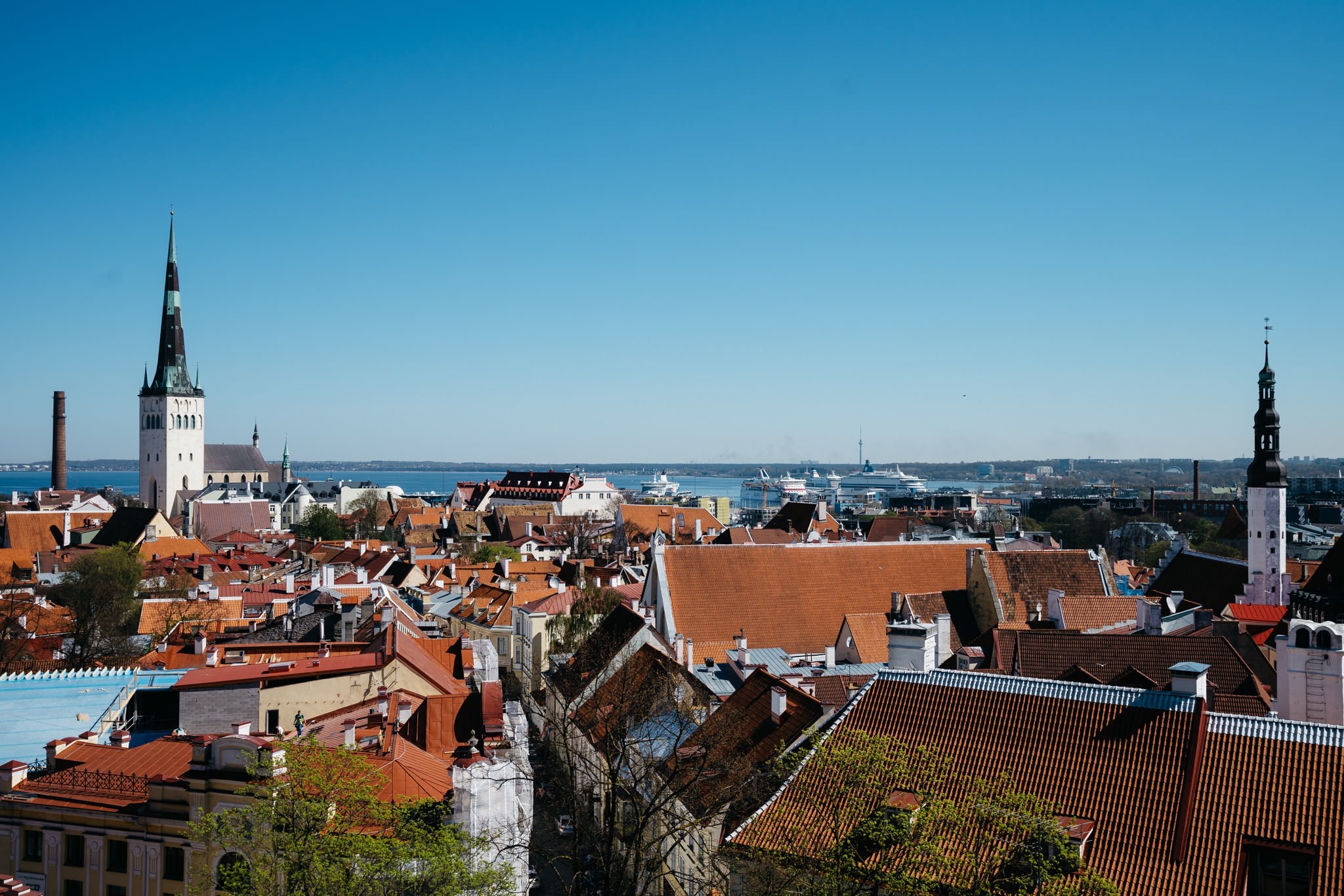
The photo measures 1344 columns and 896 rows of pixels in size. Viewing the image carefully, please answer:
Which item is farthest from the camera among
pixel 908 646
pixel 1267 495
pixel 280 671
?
pixel 1267 495

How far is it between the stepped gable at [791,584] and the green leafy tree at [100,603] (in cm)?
1699

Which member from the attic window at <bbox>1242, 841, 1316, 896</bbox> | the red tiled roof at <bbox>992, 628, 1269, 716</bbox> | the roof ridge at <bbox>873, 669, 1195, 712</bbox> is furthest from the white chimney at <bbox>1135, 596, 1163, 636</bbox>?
the attic window at <bbox>1242, 841, 1316, 896</bbox>

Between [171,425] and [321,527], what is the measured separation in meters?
41.4

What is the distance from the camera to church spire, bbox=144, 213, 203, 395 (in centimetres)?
13250

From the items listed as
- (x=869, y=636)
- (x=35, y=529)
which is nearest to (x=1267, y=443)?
(x=869, y=636)

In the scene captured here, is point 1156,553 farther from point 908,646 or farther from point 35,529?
point 35,529

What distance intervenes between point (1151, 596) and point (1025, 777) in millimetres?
29898

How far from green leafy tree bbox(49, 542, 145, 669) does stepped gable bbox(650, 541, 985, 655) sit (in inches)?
669

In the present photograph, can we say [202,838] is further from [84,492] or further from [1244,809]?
[84,492]

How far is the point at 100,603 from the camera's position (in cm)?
4353

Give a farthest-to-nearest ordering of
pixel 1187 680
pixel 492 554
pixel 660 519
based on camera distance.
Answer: pixel 660 519 → pixel 492 554 → pixel 1187 680

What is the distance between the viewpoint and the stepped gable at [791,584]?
3431 centimetres

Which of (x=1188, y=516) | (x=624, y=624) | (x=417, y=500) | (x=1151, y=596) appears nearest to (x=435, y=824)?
(x=624, y=624)

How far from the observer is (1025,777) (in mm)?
14977
